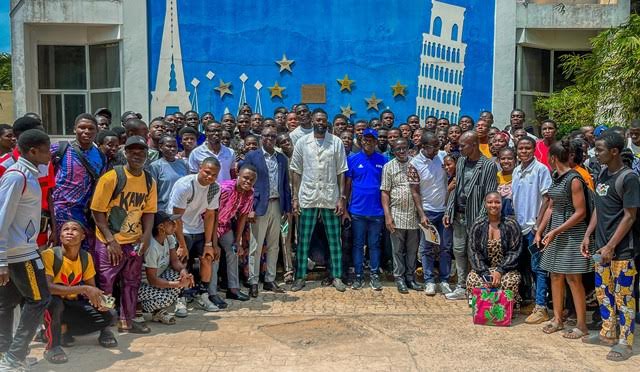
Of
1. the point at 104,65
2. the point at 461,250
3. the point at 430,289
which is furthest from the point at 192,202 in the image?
the point at 104,65

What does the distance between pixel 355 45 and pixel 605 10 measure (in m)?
5.04

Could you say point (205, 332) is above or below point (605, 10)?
below

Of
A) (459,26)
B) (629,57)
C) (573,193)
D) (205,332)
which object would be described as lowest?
(205,332)

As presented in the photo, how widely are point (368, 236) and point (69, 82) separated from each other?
28.6 ft

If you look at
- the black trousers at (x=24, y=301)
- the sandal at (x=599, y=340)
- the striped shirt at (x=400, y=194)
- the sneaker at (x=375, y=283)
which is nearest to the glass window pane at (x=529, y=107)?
the striped shirt at (x=400, y=194)

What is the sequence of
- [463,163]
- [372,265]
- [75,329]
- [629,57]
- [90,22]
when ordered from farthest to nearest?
[90,22] < [629,57] < [372,265] < [463,163] < [75,329]

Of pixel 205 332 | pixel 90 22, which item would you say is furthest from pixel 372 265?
pixel 90 22

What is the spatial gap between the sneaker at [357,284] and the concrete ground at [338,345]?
71 centimetres

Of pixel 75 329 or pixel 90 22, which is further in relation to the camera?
pixel 90 22

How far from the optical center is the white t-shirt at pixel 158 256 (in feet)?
21.2

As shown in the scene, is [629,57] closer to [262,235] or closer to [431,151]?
[431,151]

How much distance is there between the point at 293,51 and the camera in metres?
13.2

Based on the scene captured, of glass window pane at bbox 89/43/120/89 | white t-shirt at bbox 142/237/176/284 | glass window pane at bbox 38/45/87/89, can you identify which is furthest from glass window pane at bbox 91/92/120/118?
white t-shirt at bbox 142/237/176/284

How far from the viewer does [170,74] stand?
13.1 m
